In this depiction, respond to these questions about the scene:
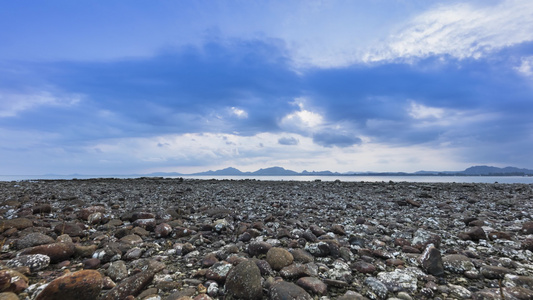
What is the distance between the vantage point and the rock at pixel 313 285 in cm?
312

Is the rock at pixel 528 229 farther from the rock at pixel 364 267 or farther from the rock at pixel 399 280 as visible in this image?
the rock at pixel 364 267

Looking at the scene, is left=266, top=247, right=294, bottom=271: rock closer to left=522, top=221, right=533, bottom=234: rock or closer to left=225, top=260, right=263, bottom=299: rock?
left=225, top=260, right=263, bottom=299: rock

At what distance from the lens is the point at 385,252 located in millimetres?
4438

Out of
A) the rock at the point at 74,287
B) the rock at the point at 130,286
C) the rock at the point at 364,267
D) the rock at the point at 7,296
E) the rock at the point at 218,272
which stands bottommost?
the rock at the point at 364,267

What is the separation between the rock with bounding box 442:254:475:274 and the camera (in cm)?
369

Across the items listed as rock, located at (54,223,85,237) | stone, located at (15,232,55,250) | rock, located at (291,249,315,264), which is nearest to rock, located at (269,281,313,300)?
rock, located at (291,249,315,264)

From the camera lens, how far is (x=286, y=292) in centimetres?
284

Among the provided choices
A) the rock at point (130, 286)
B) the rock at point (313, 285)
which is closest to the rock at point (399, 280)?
the rock at point (313, 285)

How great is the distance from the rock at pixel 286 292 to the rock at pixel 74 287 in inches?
84.4

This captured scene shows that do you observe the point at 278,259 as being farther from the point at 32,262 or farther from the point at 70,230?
the point at 70,230

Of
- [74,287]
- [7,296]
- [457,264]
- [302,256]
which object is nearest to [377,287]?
[302,256]

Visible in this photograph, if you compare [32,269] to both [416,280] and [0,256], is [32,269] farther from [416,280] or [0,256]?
[416,280]

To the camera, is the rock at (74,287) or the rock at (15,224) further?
the rock at (15,224)

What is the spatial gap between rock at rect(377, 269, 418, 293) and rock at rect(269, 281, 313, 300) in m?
1.28
